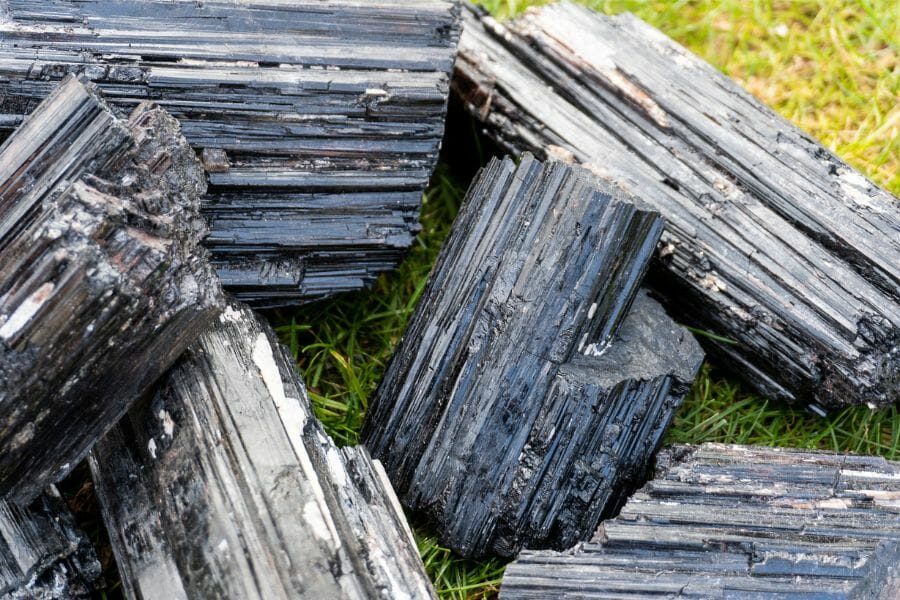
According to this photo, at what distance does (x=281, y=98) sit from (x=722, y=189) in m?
1.45

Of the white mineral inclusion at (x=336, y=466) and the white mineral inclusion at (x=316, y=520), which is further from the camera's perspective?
the white mineral inclusion at (x=336, y=466)

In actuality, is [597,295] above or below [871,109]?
below

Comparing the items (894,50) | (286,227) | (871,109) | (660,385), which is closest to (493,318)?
(660,385)

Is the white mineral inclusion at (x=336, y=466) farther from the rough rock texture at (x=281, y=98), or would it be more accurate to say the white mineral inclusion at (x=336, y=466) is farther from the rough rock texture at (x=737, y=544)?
the rough rock texture at (x=281, y=98)

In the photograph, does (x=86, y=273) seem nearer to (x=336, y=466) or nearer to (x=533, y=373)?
(x=336, y=466)

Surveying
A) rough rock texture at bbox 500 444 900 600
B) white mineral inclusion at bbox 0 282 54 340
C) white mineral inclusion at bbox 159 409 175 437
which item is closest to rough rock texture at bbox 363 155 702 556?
rough rock texture at bbox 500 444 900 600

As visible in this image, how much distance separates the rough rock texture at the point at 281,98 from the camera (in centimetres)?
238

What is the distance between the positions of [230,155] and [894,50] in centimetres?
287

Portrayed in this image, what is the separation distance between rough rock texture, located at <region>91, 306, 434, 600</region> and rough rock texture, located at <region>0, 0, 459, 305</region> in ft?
1.52

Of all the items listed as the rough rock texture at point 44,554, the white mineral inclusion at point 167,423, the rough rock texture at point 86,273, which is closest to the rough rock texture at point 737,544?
the white mineral inclusion at point 167,423

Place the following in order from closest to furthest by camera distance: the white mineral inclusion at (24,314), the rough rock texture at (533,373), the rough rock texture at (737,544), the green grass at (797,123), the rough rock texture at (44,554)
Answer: the white mineral inclusion at (24,314) → the rough rock texture at (737,544) → the rough rock texture at (44,554) → the rough rock texture at (533,373) → the green grass at (797,123)

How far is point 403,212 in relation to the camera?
108 inches

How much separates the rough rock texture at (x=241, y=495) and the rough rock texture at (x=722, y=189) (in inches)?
48.9

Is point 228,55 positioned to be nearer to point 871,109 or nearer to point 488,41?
point 488,41
